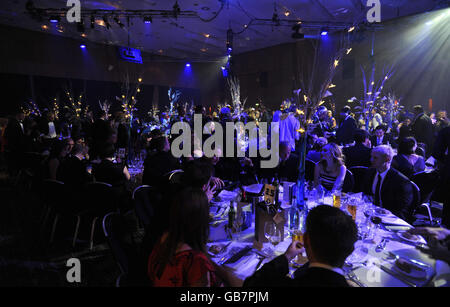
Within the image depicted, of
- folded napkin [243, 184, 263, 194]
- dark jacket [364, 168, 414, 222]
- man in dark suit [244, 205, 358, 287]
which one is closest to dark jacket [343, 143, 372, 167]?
dark jacket [364, 168, 414, 222]

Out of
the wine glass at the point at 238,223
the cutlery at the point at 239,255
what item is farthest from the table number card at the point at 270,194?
the cutlery at the point at 239,255

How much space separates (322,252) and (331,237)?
0.07 meters

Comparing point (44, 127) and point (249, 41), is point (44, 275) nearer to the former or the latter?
point (44, 127)

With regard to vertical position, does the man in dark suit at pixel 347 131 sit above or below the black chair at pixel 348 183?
above

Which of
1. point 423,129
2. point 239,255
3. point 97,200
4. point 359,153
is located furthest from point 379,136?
point 97,200

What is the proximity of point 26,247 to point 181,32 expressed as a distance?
28.6 ft

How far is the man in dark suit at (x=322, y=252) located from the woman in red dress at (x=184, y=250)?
224 mm

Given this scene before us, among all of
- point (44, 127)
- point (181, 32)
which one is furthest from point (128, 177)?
point (181, 32)

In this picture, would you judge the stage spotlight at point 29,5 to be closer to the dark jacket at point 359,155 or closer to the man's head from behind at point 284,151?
the man's head from behind at point 284,151

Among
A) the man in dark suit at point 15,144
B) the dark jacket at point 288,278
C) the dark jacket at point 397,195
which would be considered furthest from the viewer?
the man in dark suit at point 15,144

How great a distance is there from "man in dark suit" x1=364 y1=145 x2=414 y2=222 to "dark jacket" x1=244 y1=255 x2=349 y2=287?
6.03 ft

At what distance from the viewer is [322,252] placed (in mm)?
1067

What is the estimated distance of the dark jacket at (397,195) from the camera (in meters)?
2.42

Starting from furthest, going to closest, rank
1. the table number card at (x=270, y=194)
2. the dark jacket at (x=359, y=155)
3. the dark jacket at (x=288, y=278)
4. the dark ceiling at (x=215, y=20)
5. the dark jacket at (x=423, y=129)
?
the dark ceiling at (x=215, y=20), the dark jacket at (x=423, y=129), the dark jacket at (x=359, y=155), the table number card at (x=270, y=194), the dark jacket at (x=288, y=278)
